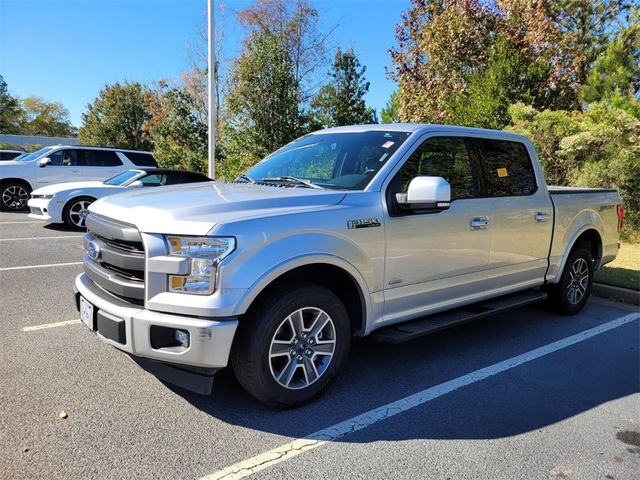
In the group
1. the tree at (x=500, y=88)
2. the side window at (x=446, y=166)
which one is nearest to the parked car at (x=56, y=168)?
the tree at (x=500, y=88)

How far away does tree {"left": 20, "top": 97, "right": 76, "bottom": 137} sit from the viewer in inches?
2857

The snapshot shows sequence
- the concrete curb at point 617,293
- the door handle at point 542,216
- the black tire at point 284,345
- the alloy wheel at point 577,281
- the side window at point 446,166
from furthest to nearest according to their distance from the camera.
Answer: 1. the concrete curb at point 617,293
2. the alloy wheel at point 577,281
3. the door handle at point 542,216
4. the side window at point 446,166
5. the black tire at point 284,345

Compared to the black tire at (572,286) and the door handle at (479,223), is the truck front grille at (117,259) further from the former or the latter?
the black tire at (572,286)

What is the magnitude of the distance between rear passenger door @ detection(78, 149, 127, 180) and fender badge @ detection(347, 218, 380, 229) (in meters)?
12.5

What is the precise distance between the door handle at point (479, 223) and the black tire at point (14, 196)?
1362 centimetres

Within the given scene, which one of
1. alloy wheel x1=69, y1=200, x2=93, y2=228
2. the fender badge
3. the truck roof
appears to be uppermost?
the truck roof

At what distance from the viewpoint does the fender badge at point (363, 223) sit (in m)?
3.39

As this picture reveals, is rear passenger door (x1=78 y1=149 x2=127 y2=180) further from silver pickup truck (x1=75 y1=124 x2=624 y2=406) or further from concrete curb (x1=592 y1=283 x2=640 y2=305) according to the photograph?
concrete curb (x1=592 y1=283 x2=640 y2=305)

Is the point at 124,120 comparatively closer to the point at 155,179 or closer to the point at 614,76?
the point at 155,179

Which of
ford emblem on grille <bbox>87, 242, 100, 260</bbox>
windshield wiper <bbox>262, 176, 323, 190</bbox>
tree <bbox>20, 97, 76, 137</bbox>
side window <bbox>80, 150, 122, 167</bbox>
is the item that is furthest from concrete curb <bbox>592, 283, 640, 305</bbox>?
tree <bbox>20, 97, 76, 137</bbox>

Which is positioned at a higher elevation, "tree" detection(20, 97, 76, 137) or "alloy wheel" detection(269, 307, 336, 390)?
"tree" detection(20, 97, 76, 137)

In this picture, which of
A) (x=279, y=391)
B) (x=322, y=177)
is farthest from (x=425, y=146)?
(x=279, y=391)

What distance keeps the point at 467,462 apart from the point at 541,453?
0.50m

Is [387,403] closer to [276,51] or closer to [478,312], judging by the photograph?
[478,312]
